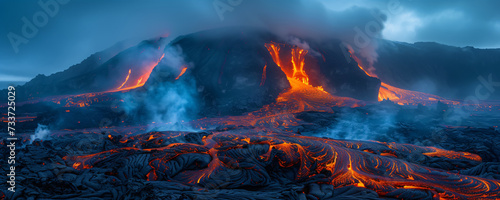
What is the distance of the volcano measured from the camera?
7.10 meters

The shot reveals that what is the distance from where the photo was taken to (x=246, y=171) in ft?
27.7

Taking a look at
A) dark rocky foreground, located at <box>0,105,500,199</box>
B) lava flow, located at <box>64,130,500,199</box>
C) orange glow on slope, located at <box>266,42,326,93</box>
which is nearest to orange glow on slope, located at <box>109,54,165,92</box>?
orange glow on slope, located at <box>266,42,326,93</box>

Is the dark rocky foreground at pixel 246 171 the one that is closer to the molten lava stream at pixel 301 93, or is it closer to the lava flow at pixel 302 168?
the lava flow at pixel 302 168

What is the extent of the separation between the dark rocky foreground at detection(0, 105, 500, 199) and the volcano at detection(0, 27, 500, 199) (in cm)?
6

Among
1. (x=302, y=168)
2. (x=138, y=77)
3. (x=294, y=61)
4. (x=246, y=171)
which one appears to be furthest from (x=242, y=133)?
(x=138, y=77)

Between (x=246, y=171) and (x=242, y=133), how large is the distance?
8748 millimetres

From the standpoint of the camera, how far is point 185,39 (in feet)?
162

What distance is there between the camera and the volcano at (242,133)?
710 centimetres

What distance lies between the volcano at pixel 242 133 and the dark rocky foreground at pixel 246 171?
2.3 inches

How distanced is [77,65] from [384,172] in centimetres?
7576

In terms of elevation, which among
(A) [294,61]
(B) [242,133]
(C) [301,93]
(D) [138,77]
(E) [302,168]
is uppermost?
(D) [138,77]

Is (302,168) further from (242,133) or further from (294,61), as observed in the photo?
(294,61)

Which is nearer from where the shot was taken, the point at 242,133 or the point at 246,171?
the point at 246,171

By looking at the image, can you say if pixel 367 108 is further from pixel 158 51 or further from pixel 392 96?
pixel 158 51
